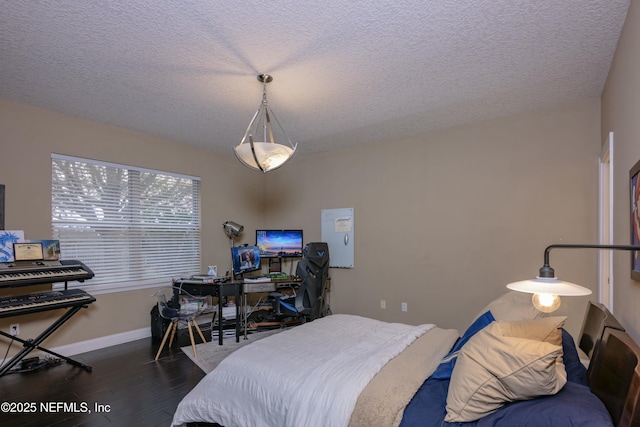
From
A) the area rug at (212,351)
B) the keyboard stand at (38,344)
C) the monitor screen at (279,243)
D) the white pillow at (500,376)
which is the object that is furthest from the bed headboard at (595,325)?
the keyboard stand at (38,344)

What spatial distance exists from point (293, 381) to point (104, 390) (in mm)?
2015

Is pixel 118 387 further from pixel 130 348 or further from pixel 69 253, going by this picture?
pixel 69 253

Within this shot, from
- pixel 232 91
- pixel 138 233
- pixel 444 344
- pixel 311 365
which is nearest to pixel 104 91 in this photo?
pixel 232 91

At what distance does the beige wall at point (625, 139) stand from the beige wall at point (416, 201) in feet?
2.60

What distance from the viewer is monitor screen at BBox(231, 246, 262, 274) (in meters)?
4.41

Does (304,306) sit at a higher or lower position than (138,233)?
lower

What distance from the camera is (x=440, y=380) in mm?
1700

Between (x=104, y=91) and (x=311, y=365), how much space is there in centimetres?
290

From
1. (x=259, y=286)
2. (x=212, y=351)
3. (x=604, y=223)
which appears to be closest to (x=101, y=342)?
(x=212, y=351)

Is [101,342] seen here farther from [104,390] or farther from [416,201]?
[416,201]

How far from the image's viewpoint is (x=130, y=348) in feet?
12.0

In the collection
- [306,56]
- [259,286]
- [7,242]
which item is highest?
[306,56]

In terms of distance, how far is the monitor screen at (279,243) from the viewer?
509cm

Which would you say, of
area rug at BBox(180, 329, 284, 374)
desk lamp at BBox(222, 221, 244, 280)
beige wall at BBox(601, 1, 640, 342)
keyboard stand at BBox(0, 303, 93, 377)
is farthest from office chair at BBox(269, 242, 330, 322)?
beige wall at BBox(601, 1, 640, 342)
